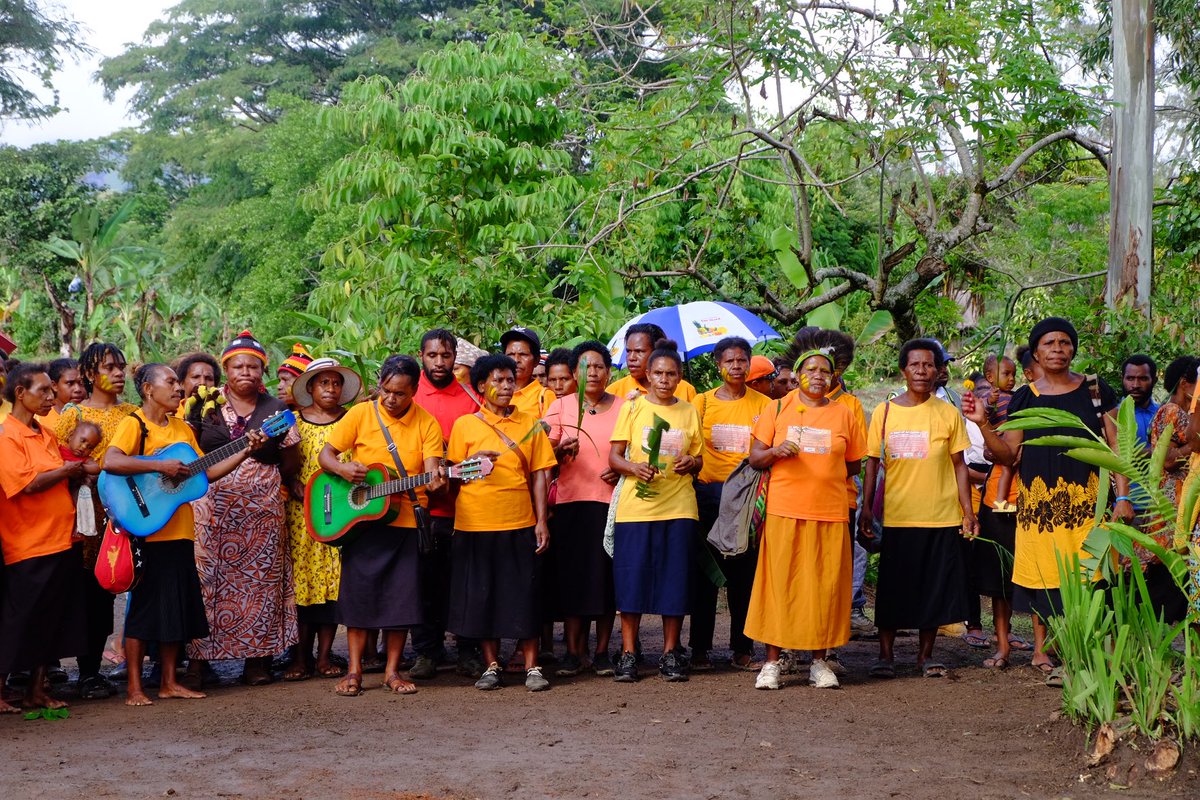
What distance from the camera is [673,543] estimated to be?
708cm

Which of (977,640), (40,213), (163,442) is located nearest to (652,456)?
(163,442)

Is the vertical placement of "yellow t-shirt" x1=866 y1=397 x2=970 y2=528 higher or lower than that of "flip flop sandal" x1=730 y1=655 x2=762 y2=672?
higher

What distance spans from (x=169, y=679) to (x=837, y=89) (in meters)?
6.67

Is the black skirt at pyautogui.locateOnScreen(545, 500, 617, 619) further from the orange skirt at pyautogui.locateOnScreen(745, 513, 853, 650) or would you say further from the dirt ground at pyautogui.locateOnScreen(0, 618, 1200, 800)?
the orange skirt at pyautogui.locateOnScreen(745, 513, 853, 650)

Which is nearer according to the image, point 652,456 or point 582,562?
point 652,456

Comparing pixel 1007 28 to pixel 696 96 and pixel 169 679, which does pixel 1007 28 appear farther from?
pixel 169 679

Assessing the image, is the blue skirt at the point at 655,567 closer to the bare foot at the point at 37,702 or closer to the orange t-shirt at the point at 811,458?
the orange t-shirt at the point at 811,458

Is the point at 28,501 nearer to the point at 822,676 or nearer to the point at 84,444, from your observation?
the point at 84,444

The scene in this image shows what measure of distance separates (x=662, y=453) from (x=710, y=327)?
2.39 meters

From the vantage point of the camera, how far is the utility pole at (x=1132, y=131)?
10898 mm

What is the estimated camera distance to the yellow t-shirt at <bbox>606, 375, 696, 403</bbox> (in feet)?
24.6

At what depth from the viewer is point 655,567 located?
7066 mm

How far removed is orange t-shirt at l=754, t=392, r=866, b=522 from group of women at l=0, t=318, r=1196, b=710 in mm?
12

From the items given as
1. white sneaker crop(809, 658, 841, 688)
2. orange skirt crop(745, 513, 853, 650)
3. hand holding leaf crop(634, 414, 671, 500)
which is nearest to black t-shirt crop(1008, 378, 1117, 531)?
orange skirt crop(745, 513, 853, 650)
